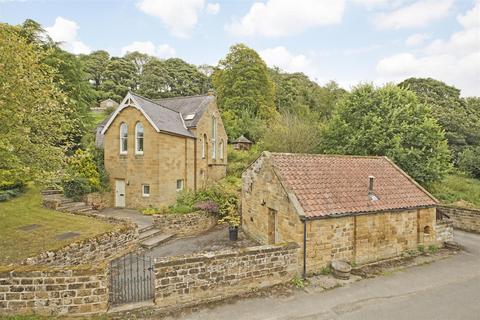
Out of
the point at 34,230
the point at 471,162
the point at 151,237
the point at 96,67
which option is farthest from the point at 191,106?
the point at 96,67

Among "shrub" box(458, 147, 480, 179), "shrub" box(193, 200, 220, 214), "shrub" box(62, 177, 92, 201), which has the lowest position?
"shrub" box(193, 200, 220, 214)

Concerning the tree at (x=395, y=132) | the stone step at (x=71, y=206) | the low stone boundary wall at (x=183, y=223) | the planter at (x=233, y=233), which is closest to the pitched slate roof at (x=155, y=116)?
the stone step at (x=71, y=206)

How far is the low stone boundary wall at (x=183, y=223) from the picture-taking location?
15.1 metres

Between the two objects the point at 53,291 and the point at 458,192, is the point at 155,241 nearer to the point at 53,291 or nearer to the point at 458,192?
the point at 53,291

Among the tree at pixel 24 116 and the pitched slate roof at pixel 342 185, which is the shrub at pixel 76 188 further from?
the pitched slate roof at pixel 342 185

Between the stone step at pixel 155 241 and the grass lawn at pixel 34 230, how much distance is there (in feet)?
6.02

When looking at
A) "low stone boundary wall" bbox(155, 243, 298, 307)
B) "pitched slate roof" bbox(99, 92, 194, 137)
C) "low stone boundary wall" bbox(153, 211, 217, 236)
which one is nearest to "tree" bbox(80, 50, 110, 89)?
"pitched slate roof" bbox(99, 92, 194, 137)

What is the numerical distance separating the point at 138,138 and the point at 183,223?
7515mm

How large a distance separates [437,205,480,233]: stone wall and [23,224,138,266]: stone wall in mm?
18406

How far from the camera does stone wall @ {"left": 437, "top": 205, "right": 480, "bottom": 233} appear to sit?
16.1 metres

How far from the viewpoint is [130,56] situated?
71.2 m

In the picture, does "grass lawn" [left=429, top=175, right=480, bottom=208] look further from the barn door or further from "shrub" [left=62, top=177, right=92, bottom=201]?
→ "shrub" [left=62, top=177, right=92, bottom=201]

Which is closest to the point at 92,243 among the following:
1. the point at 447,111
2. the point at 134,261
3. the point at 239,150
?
the point at 134,261

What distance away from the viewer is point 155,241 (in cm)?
1364
